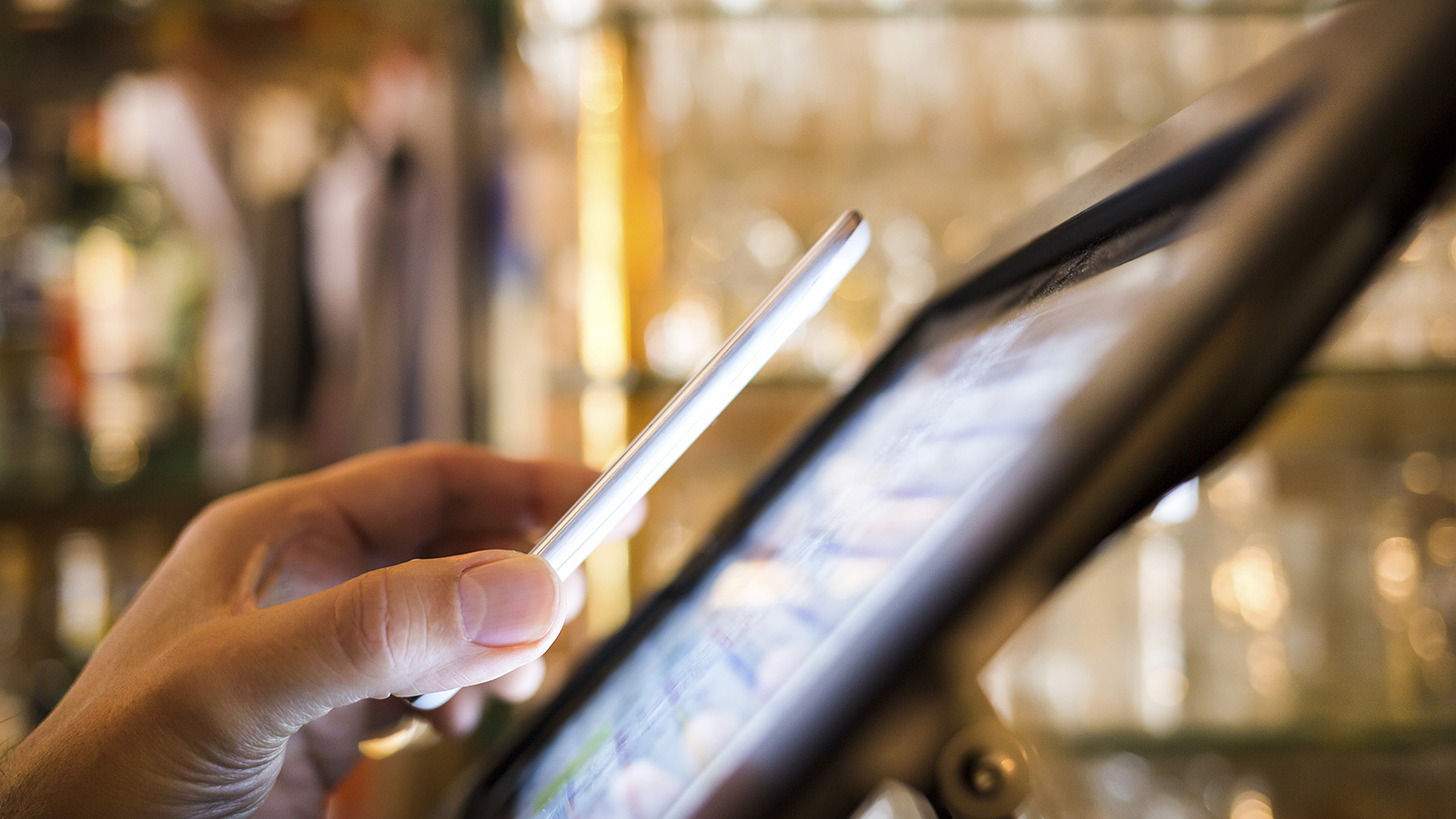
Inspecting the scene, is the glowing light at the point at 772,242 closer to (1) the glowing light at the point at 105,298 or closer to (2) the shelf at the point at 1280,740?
(2) the shelf at the point at 1280,740

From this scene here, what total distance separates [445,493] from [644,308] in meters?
0.52

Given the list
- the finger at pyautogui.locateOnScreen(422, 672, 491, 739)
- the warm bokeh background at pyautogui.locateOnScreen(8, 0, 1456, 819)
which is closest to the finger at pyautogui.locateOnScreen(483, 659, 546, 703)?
the finger at pyautogui.locateOnScreen(422, 672, 491, 739)

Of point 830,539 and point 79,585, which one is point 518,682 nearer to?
point 830,539

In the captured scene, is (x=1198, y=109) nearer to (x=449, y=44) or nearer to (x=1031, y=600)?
(x=1031, y=600)

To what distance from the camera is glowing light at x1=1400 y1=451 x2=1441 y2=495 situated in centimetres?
93

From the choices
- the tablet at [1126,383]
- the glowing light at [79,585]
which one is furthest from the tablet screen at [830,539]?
the glowing light at [79,585]

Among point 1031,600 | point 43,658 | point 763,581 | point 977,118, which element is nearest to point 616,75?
point 977,118

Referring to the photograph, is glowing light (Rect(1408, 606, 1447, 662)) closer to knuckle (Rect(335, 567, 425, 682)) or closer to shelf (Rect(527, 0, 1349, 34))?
shelf (Rect(527, 0, 1349, 34))

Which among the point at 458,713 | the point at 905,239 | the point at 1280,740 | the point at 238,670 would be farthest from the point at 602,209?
the point at 1280,740

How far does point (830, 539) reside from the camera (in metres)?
0.22

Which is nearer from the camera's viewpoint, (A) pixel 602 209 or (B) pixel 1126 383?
(B) pixel 1126 383

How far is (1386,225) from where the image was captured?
0.13 m

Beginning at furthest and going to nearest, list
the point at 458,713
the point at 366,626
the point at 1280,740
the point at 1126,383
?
the point at 1280,740
the point at 458,713
the point at 366,626
the point at 1126,383

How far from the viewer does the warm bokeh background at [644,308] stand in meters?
0.92
